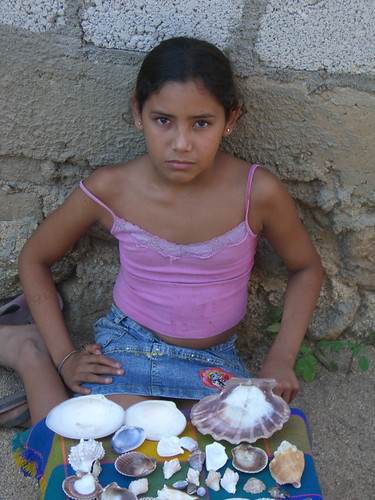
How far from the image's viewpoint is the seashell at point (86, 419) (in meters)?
1.40

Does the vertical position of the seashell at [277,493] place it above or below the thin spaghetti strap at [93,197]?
below

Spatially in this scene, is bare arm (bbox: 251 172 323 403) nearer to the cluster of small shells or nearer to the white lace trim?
the white lace trim

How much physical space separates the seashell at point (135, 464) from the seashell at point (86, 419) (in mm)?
89

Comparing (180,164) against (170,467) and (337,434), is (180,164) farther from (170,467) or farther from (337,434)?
(337,434)

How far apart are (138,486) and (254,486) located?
0.25 m

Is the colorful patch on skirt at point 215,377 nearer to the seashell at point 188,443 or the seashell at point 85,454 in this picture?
the seashell at point 188,443

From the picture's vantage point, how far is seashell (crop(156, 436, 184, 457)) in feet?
4.47

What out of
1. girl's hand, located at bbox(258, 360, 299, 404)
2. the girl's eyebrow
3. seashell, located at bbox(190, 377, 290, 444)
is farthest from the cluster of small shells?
the girl's eyebrow

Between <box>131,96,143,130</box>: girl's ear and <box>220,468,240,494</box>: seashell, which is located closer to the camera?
<box>220,468,240,494</box>: seashell

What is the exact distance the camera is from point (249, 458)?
1345 mm

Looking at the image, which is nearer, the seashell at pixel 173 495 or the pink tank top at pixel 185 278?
the seashell at pixel 173 495

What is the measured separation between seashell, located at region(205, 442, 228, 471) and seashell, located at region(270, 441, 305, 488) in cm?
11

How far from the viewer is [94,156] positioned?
6.56ft

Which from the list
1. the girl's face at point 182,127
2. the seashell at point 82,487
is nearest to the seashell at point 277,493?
the seashell at point 82,487
